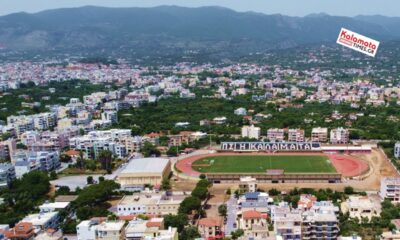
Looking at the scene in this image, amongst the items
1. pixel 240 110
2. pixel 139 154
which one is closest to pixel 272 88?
pixel 240 110

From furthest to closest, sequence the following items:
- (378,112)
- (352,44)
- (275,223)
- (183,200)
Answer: (378,112), (183,200), (352,44), (275,223)

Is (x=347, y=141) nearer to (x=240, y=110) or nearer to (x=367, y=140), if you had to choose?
(x=367, y=140)

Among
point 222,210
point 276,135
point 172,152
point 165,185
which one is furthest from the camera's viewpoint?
point 276,135

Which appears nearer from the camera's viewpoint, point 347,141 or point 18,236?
point 18,236

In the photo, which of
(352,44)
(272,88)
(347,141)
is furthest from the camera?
(272,88)

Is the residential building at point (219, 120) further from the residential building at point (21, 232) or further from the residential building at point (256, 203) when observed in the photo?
the residential building at point (21, 232)

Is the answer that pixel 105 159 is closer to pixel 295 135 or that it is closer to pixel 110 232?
pixel 110 232

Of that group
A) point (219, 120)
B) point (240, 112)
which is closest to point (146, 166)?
point (219, 120)
